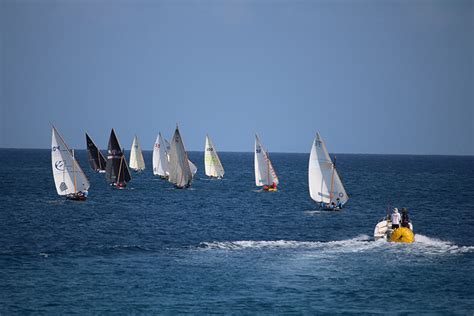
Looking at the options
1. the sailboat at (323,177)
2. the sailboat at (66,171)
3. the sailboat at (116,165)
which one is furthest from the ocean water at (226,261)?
the sailboat at (116,165)

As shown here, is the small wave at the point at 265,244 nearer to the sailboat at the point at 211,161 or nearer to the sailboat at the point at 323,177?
the sailboat at the point at 323,177

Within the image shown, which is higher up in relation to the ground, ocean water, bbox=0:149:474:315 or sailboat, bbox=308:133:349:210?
sailboat, bbox=308:133:349:210

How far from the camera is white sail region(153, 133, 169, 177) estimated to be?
15262 centimetres

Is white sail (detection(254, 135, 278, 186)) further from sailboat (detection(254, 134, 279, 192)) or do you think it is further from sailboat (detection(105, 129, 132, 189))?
sailboat (detection(105, 129, 132, 189))

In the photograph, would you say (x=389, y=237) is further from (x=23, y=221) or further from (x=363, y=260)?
(x=23, y=221)

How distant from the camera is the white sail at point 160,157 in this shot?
501 feet

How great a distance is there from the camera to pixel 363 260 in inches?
2142

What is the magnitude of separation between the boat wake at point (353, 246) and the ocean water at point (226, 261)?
114 millimetres

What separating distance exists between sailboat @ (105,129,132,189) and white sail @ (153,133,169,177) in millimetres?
23659

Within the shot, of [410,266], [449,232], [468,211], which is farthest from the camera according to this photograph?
[468,211]

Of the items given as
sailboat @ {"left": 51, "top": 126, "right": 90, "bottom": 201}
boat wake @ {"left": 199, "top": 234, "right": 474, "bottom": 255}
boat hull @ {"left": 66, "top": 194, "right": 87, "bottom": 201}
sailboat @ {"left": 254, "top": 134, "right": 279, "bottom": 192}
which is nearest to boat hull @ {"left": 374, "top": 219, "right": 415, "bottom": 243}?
boat wake @ {"left": 199, "top": 234, "right": 474, "bottom": 255}

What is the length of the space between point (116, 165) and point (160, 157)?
36.3 metres

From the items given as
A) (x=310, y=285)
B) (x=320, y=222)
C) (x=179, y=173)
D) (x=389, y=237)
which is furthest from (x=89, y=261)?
(x=179, y=173)

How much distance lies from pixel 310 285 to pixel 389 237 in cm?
1858
